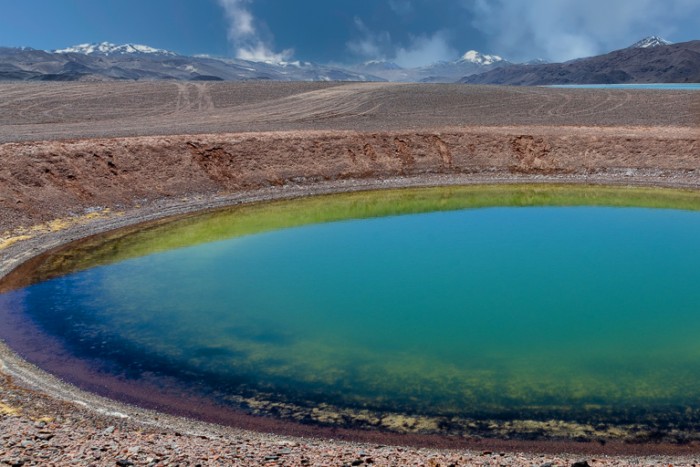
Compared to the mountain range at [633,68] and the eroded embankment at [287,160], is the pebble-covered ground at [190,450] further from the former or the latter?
the mountain range at [633,68]

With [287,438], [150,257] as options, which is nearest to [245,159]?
[150,257]

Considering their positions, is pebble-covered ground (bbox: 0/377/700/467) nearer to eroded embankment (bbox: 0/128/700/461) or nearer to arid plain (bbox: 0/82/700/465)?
arid plain (bbox: 0/82/700/465)

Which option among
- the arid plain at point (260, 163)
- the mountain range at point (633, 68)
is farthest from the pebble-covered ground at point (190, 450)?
the mountain range at point (633, 68)

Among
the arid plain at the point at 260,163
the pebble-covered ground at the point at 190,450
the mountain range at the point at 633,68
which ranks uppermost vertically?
the mountain range at the point at 633,68

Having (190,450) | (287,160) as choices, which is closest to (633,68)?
(287,160)

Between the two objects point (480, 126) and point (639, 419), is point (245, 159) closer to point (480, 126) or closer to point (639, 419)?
point (480, 126)

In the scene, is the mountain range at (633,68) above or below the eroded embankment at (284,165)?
above

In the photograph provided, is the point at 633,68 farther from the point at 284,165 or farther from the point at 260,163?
the point at 260,163
